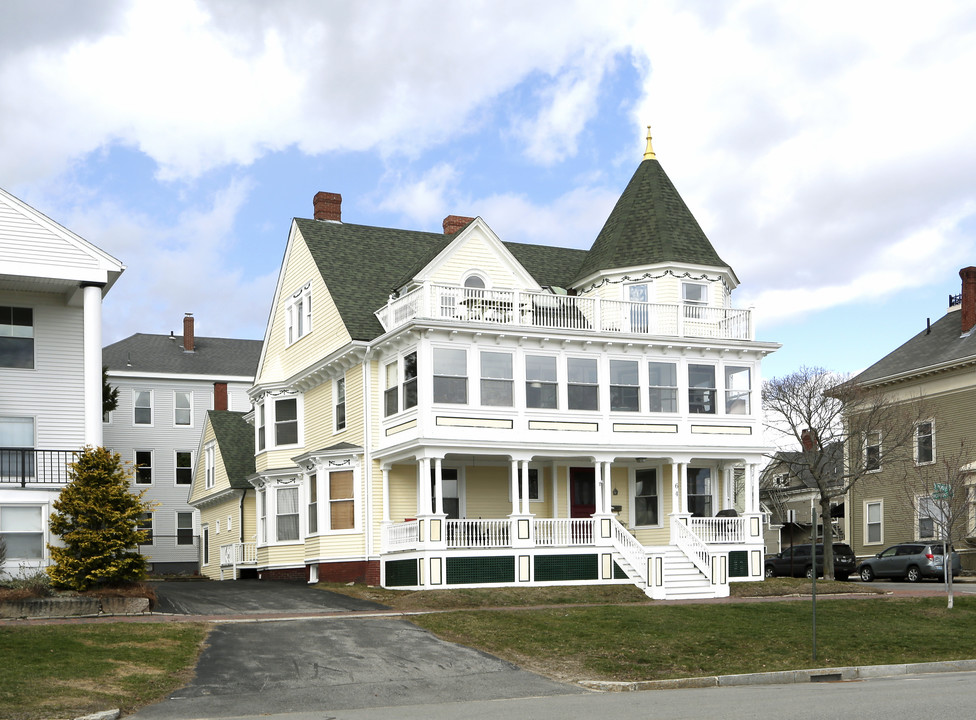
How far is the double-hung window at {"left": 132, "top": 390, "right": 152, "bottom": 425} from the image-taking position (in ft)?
182

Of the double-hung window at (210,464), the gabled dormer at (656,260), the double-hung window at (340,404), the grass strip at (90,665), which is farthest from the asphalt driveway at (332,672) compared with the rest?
the double-hung window at (210,464)

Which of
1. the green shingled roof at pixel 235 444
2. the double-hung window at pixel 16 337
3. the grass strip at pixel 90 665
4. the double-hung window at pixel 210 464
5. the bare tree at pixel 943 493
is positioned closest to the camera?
the grass strip at pixel 90 665

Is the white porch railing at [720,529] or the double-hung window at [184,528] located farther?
the double-hung window at [184,528]

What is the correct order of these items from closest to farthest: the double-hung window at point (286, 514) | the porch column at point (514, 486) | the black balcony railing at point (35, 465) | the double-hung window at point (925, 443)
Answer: the black balcony railing at point (35, 465) → the porch column at point (514, 486) → the double-hung window at point (286, 514) → the double-hung window at point (925, 443)

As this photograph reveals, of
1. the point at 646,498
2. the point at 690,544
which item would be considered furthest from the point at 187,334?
the point at 690,544

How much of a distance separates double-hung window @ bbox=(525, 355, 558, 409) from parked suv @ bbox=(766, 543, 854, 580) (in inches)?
549

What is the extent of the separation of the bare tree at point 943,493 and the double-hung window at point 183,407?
33.7 m

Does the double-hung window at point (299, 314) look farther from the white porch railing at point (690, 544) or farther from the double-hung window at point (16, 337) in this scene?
the white porch railing at point (690, 544)

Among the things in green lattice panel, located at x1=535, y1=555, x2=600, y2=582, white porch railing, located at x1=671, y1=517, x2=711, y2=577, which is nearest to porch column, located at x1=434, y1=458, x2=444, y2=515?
green lattice panel, located at x1=535, y1=555, x2=600, y2=582

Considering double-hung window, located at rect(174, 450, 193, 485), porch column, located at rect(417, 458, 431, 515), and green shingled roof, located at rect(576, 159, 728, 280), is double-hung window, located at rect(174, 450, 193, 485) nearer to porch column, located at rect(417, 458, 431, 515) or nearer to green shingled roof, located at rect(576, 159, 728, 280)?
green shingled roof, located at rect(576, 159, 728, 280)

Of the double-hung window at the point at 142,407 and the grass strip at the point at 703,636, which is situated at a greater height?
the double-hung window at the point at 142,407

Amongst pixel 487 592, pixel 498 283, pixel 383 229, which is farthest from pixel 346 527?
pixel 383 229

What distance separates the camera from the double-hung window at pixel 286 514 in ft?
118

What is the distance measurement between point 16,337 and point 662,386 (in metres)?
17.5
